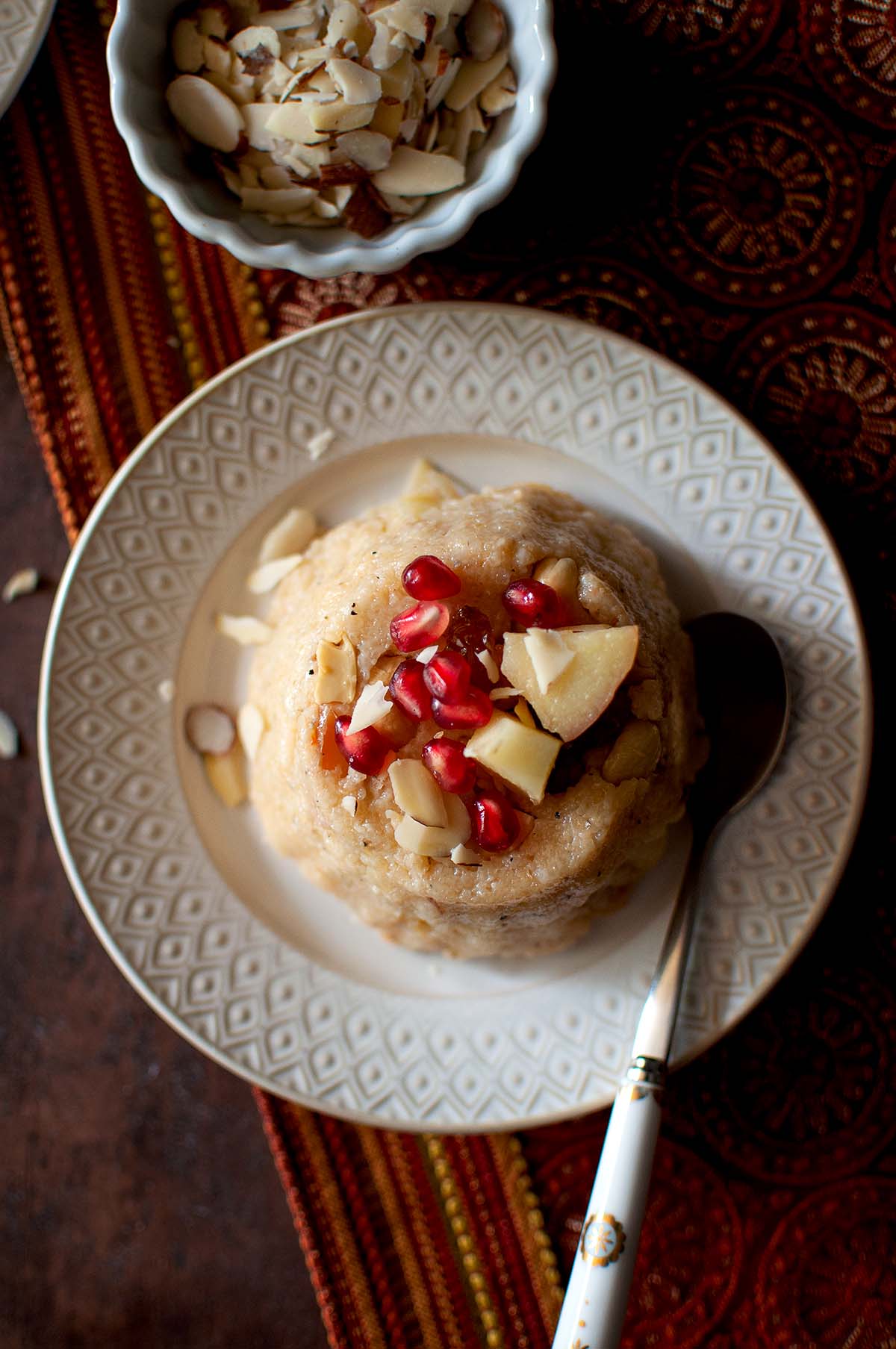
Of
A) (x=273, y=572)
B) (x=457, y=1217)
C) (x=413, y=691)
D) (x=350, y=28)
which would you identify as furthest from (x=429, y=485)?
(x=457, y=1217)

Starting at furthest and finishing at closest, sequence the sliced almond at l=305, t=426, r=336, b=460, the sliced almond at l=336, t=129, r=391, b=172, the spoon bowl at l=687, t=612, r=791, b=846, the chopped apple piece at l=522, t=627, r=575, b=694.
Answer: the sliced almond at l=305, t=426, r=336, b=460 < the spoon bowl at l=687, t=612, r=791, b=846 < the sliced almond at l=336, t=129, r=391, b=172 < the chopped apple piece at l=522, t=627, r=575, b=694

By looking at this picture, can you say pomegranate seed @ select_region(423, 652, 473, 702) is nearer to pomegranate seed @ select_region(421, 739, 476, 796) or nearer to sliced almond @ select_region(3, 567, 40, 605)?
pomegranate seed @ select_region(421, 739, 476, 796)

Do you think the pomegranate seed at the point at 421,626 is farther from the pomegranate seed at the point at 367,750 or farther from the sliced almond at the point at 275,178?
the sliced almond at the point at 275,178

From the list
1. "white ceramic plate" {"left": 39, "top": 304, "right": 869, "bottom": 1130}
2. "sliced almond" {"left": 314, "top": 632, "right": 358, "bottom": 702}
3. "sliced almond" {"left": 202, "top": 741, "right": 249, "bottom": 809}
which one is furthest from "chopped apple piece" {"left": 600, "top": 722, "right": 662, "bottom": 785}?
"sliced almond" {"left": 202, "top": 741, "right": 249, "bottom": 809}

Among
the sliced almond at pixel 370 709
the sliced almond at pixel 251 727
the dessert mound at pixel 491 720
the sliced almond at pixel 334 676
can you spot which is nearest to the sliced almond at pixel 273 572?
the dessert mound at pixel 491 720

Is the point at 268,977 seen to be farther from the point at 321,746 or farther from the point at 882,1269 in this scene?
the point at 882,1269
